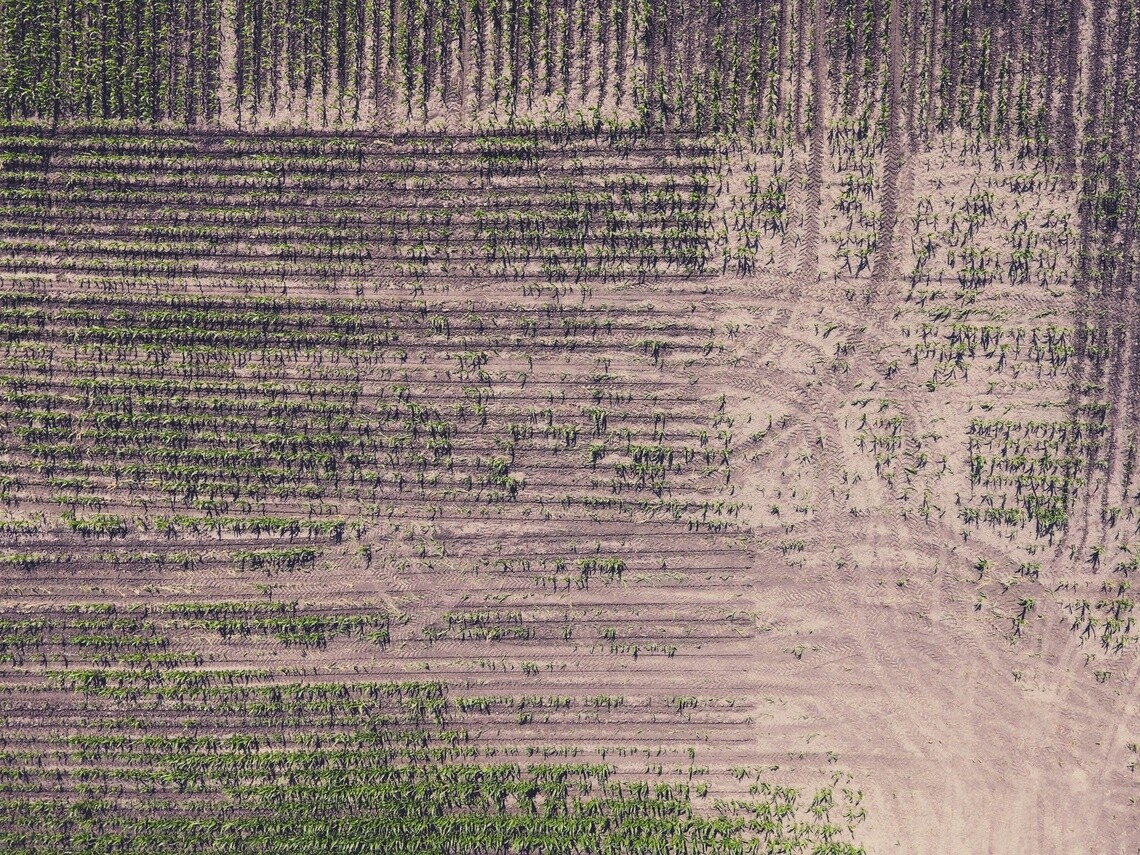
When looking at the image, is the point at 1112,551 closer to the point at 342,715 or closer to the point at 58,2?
the point at 342,715

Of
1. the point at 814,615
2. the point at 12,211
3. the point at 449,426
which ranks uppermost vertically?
the point at 12,211

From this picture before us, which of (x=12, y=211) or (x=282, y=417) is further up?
(x=12, y=211)

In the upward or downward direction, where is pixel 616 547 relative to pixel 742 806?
upward

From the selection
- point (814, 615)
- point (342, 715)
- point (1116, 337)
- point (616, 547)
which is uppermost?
point (1116, 337)

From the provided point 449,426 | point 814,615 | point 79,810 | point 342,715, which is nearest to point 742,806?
point 814,615

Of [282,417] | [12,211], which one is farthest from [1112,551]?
[12,211]

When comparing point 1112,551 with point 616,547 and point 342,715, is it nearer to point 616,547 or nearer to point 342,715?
point 616,547
